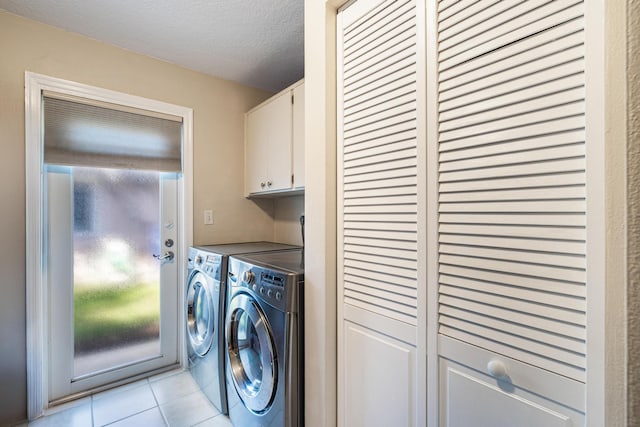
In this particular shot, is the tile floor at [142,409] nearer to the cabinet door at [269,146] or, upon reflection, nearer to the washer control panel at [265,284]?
the washer control panel at [265,284]

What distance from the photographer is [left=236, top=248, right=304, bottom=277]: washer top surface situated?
137 centimetres

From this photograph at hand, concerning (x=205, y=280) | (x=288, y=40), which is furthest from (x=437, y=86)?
(x=205, y=280)

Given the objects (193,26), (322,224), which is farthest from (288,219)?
(193,26)

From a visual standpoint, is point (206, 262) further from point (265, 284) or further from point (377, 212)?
point (377, 212)

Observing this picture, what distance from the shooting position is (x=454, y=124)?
83 centimetres

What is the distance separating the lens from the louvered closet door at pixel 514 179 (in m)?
0.63

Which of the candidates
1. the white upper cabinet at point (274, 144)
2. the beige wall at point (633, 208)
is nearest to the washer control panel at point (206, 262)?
the white upper cabinet at point (274, 144)

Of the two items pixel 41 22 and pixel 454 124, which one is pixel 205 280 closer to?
pixel 454 124

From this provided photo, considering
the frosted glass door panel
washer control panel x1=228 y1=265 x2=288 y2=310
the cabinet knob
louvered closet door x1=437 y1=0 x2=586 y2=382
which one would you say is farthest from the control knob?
the frosted glass door panel

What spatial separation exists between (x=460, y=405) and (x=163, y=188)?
2307 millimetres

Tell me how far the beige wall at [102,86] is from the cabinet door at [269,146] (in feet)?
0.45

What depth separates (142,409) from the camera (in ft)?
5.99

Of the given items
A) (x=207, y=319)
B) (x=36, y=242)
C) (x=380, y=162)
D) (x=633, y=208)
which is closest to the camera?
(x=633, y=208)

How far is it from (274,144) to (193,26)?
0.87 metres
